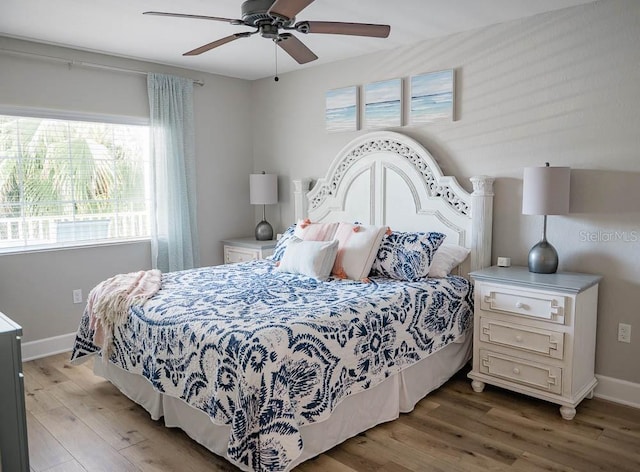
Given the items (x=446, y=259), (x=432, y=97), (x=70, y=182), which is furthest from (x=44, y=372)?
(x=432, y=97)

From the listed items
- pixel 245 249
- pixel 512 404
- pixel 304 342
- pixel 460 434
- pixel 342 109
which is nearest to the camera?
pixel 304 342

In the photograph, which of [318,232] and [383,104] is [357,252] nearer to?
[318,232]

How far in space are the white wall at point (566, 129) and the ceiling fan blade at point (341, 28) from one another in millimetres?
1294

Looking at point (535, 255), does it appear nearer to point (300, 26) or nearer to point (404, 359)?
point (404, 359)

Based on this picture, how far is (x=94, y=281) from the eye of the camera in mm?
4352

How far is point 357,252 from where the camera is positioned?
352 centimetres

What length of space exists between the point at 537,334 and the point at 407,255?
3.17ft

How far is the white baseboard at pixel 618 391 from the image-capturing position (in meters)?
3.07

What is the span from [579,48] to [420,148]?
124 centimetres

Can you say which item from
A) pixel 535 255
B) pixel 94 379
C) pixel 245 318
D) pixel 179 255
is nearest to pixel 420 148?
pixel 535 255

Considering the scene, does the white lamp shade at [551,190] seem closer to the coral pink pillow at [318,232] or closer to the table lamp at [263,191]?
the coral pink pillow at [318,232]

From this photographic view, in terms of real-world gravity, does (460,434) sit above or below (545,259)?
below

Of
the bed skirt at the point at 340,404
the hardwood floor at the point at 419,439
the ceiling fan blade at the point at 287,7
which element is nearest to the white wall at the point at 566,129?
the hardwood floor at the point at 419,439

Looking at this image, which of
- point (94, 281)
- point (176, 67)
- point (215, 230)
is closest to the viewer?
point (94, 281)
